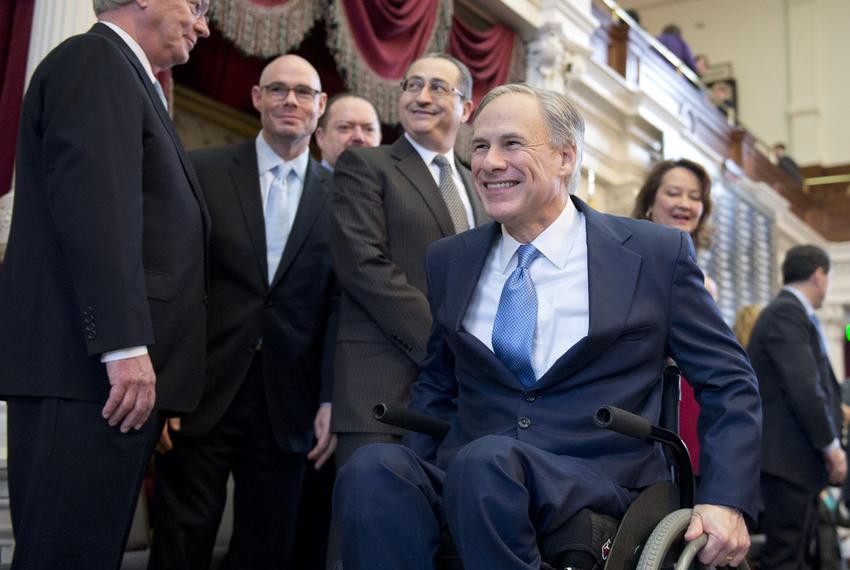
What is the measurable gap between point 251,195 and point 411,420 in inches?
51.2

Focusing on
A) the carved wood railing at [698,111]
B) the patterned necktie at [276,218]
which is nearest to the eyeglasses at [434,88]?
the patterned necktie at [276,218]

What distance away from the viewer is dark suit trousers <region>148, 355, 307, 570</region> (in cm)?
273

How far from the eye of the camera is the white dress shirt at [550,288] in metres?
1.88

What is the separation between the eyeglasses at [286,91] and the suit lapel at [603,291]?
1.40 metres

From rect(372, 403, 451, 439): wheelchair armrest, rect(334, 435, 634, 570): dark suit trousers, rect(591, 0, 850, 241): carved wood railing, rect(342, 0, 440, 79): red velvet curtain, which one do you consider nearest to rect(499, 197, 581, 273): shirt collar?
rect(372, 403, 451, 439): wheelchair armrest

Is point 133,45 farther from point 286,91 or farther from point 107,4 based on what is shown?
point 286,91

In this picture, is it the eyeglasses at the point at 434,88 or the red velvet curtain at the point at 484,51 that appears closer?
the eyeglasses at the point at 434,88

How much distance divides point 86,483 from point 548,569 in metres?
0.98

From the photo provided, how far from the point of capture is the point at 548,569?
1.52m

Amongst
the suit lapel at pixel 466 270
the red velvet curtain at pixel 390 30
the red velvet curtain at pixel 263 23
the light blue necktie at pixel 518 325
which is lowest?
the light blue necktie at pixel 518 325

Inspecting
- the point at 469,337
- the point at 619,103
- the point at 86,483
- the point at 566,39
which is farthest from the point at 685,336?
the point at 619,103

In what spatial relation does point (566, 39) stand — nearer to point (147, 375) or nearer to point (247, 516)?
point (247, 516)

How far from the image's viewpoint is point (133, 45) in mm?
2250

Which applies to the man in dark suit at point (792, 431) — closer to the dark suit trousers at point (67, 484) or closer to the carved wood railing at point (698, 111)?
the dark suit trousers at point (67, 484)
